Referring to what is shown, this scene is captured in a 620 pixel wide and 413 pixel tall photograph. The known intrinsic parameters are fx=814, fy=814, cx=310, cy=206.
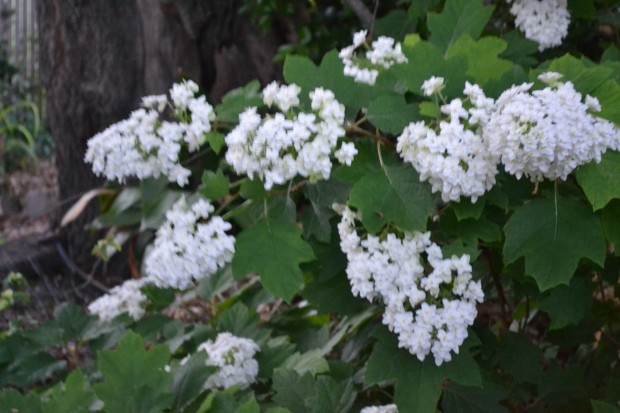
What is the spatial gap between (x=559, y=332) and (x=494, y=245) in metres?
0.65

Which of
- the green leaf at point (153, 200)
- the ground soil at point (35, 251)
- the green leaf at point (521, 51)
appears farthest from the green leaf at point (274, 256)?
the green leaf at point (153, 200)

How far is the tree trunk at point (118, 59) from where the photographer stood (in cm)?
419

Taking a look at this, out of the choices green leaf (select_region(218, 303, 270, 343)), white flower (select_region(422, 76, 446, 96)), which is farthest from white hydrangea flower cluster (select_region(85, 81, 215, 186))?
green leaf (select_region(218, 303, 270, 343))

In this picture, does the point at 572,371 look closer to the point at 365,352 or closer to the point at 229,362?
the point at 365,352

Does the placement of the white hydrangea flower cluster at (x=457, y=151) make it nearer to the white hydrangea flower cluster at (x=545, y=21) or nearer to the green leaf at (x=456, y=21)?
the green leaf at (x=456, y=21)

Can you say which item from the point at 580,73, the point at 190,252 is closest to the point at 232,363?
the point at 190,252

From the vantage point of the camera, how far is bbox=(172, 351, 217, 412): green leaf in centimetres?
165

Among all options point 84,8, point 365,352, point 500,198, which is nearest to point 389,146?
point 500,198

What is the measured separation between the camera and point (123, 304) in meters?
2.56

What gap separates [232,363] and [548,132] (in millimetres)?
982

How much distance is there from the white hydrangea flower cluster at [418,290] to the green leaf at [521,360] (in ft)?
1.91

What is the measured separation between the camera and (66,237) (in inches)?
201

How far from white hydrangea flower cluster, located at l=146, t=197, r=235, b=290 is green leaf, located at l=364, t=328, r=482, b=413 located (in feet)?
1.15

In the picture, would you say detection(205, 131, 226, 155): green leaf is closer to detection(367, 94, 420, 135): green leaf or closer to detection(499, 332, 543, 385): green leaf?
detection(367, 94, 420, 135): green leaf
